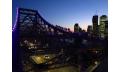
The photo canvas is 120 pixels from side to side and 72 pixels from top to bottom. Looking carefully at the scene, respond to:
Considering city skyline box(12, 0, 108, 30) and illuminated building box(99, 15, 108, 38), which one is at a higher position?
city skyline box(12, 0, 108, 30)

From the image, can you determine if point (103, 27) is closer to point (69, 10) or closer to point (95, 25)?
point (95, 25)

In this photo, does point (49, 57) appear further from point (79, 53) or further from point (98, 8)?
point (98, 8)

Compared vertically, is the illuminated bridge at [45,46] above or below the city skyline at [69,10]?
below

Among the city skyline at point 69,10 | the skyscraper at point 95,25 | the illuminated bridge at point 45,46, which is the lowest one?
the illuminated bridge at point 45,46

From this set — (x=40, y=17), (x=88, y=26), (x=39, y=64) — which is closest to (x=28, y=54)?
(x=39, y=64)

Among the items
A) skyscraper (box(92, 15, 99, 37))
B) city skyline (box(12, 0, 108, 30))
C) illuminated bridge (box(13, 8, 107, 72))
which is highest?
city skyline (box(12, 0, 108, 30))

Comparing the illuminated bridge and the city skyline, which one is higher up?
the city skyline
